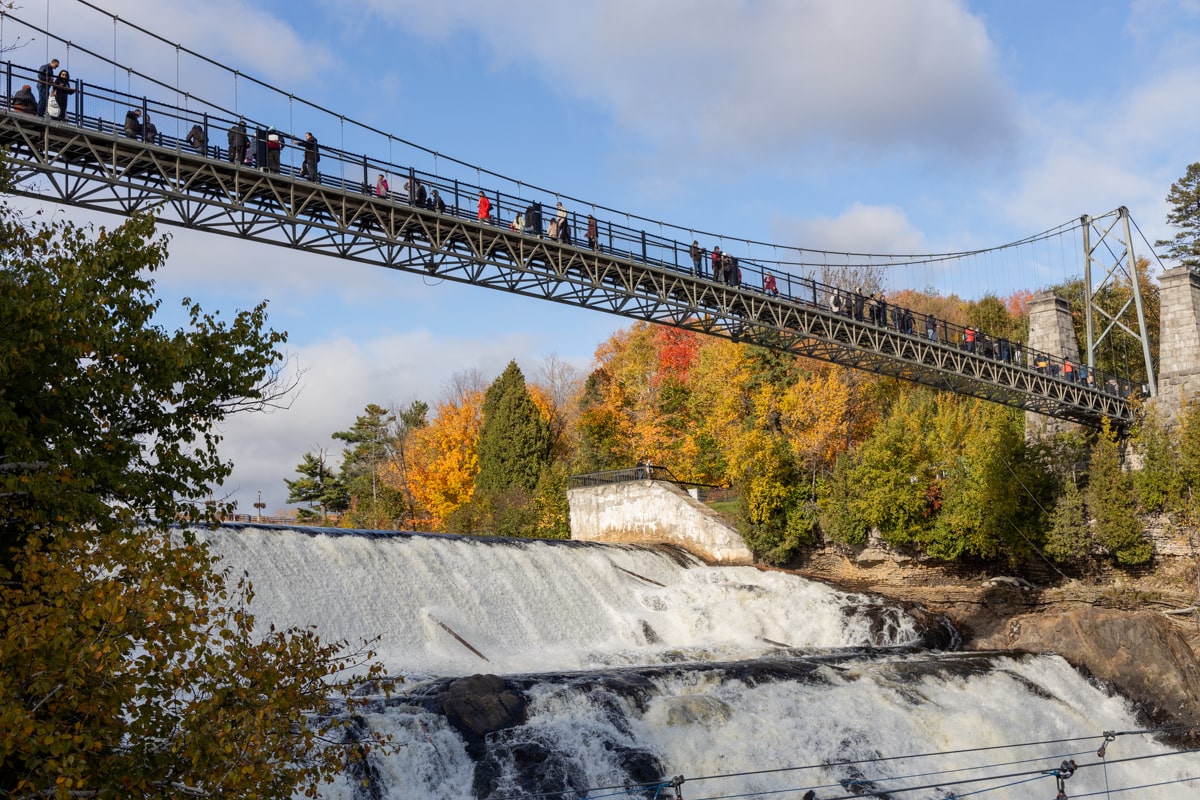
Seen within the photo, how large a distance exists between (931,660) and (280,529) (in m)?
13.1

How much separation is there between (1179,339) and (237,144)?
101 feet

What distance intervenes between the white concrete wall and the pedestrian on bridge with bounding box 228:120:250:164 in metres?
17.7

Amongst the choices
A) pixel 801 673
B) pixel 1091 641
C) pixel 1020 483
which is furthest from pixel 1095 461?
pixel 801 673

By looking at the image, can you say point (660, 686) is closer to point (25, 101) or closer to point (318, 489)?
point (25, 101)

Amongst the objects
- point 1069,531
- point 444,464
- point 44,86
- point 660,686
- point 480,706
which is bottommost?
point 660,686

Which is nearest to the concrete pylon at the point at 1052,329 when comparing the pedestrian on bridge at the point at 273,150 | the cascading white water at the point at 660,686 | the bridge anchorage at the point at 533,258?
the bridge anchorage at the point at 533,258

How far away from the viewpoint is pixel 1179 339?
36.2m

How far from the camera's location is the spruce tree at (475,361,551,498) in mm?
47219

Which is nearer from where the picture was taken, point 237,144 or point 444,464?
point 237,144

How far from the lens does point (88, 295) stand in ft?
30.0

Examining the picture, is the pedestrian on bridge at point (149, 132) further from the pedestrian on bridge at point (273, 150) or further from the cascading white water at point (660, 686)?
the cascading white water at point (660, 686)

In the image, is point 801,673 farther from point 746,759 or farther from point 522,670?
point 522,670

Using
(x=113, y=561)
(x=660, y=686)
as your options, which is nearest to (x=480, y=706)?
(x=660, y=686)

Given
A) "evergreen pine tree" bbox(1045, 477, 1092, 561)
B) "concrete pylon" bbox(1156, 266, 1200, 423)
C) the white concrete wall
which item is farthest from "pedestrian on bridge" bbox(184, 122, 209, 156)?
"concrete pylon" bbox(1156, 266, 1200, 423)
